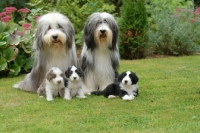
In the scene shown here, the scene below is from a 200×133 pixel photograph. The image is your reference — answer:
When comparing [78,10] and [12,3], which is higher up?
[12,3]

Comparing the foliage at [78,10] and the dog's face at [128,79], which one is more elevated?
the foliage at [78,10]

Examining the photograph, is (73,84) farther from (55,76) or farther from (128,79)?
(128,79)

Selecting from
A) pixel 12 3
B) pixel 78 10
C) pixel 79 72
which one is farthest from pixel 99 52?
pixel 12 3

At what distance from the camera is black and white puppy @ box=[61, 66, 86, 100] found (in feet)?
24.2

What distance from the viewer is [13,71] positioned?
10234 millimetres

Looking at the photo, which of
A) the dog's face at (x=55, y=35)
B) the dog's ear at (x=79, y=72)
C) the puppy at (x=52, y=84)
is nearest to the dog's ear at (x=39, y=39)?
the dog's face at (x=55, y=35)

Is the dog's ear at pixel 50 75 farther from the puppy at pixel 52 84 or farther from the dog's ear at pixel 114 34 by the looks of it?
the dog's ear at pixel 114 34

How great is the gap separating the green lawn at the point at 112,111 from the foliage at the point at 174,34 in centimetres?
352

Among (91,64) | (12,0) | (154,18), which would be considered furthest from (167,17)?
(91,64)

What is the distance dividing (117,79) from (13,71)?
134 inches

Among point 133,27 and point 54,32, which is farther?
point 133,27

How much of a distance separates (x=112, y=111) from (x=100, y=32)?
150cm

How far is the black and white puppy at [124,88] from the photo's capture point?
7.41m

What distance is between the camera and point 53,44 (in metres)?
7.52
